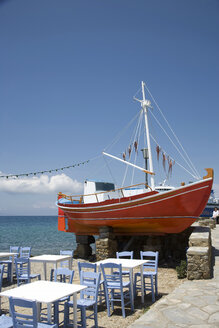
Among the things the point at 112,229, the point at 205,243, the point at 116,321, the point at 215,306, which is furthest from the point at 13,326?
the point at 112,229

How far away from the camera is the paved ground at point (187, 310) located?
5.53 meters

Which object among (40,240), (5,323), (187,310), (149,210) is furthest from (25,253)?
(40,240)

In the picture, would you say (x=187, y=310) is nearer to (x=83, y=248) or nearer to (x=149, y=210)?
(x=149, y=210)

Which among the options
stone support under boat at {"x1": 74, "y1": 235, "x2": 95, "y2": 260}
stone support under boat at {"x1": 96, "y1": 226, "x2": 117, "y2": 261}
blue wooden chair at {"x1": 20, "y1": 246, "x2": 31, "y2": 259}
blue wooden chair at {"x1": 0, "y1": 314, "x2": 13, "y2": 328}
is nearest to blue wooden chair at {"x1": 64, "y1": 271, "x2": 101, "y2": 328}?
blue wooden chair at {"x1": 0, "y1": 314, "x2": 13, "y2": 328}

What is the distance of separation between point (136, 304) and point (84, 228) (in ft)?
32.3

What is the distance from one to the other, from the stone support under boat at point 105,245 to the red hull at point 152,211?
1.44ft

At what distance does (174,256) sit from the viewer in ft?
48.5

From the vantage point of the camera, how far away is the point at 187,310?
6.26m

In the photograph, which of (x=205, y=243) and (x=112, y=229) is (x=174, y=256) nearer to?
(x=112, y=229)

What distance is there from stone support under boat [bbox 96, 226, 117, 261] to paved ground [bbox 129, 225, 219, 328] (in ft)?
20.5

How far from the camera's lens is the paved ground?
218 inches

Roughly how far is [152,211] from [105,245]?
2923mm

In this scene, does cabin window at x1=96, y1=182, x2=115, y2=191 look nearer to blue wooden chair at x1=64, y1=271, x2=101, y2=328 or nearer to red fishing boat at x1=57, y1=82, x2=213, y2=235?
red fishing boat at x1=57, y1=82, x2=213, y2=235

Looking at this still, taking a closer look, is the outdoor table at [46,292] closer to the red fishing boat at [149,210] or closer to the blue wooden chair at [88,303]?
the blue wooden chair at [88,303]
